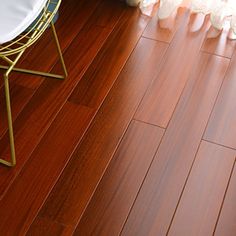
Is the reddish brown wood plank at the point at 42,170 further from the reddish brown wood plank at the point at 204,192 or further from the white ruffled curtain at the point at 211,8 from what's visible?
the white ruffled curtain at the point at 211,8

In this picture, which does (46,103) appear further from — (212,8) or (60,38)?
(212,8)

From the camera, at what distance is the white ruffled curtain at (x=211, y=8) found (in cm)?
190

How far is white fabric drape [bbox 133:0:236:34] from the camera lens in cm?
190

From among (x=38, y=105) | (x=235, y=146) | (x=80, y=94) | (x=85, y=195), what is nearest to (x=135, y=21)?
(x=80, y=94)

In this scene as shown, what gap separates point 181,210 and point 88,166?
1.16 ft

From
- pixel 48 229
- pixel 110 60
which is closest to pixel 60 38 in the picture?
pixel 110 60

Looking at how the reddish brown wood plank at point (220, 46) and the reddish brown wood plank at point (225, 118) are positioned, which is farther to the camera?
the reddish brown wood plank at point (220, 46)

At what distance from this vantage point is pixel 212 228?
1378 millimetres

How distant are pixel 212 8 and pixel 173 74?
38 centimetres

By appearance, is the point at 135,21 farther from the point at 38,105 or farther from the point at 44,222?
the point at 44,222

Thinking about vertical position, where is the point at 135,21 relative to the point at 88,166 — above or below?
above

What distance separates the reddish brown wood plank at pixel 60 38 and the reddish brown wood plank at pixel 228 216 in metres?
0.84

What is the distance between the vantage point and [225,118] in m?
1.66

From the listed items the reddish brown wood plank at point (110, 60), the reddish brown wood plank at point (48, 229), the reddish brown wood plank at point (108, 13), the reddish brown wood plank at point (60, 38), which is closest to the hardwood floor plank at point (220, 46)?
the reddish brown wood plank at point (110, 60)
